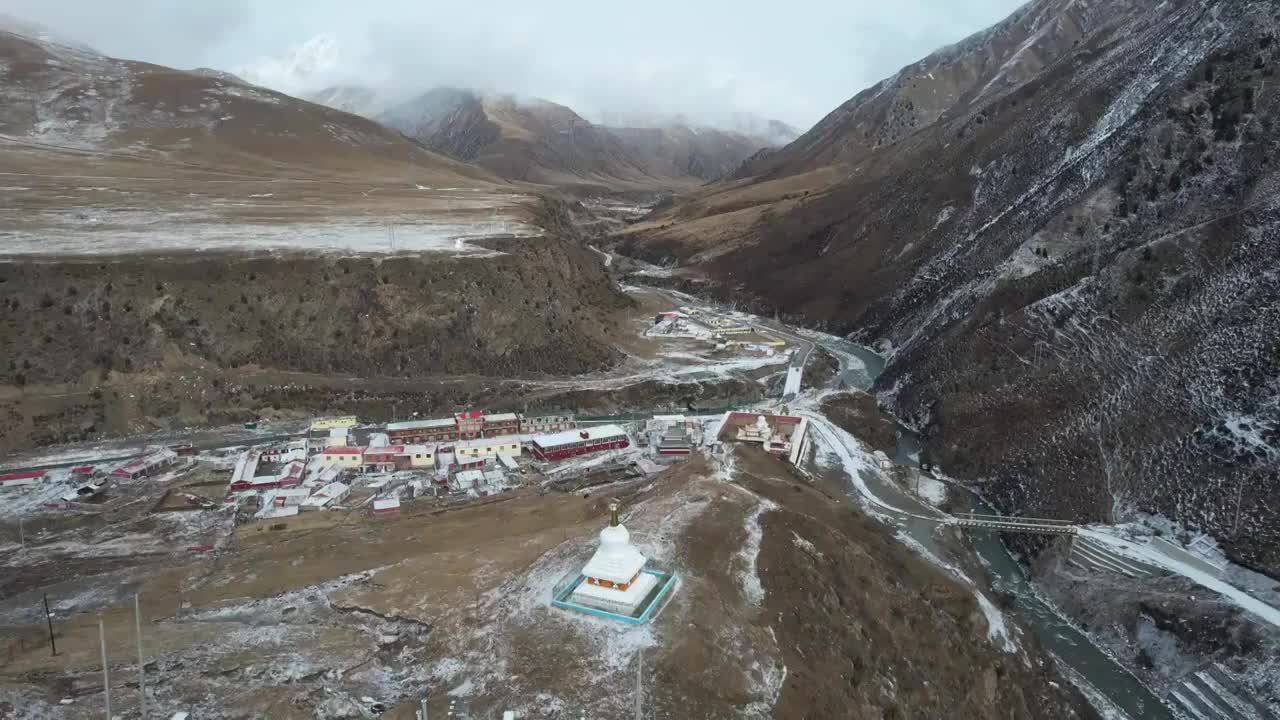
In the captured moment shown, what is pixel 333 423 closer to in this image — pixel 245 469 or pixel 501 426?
pixel 245 469

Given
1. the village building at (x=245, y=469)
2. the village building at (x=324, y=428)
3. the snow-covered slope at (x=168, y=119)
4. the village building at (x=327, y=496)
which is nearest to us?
the village building at (x=327, y=496)

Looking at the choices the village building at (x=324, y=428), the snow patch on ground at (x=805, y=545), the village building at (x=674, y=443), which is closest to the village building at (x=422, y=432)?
the village building at (x=324, y=428)

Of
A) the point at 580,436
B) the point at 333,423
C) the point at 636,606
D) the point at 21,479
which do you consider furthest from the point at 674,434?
the point at 21,479

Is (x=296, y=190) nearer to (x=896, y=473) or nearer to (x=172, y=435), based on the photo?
(x=172, y=435)

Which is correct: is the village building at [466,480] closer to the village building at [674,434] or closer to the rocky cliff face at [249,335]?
the village building at [674,434]

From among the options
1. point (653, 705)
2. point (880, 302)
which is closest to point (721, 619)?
point (653, 705)

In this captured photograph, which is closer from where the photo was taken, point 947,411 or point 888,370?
point 947,411

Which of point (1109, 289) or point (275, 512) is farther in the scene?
point (1109, 289)
